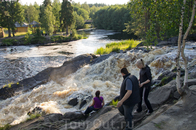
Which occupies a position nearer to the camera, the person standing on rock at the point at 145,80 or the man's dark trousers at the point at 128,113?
the man's dark trousers at the point at 128,113

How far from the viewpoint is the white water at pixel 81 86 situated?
8.40m

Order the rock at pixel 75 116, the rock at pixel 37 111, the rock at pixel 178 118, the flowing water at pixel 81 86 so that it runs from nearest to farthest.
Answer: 1. the rock at pixel 178 118
2. the rock at pixel 75 116
3. the rock at pixel 37 111
4. the flowing water at pixel 81 86

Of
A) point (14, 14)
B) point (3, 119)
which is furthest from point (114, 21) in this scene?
point (3, 119)

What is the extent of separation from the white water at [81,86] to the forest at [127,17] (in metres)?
2.74

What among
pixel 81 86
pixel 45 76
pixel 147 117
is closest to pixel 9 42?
pixel 45 76

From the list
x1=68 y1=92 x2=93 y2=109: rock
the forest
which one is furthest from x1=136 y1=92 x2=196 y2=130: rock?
x1=68 y1=92 x2=93 y2=109: rock

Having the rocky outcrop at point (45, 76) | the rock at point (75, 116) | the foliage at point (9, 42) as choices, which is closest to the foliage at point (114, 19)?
the foliage at point (9, 42)

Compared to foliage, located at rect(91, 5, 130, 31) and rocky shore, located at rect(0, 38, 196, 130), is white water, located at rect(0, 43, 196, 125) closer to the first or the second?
rocky shore, located at rect(0, 38, 196, 130)

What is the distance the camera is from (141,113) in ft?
16.1

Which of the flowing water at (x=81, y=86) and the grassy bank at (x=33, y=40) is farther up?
the grassy bank at (x=33, y=40)

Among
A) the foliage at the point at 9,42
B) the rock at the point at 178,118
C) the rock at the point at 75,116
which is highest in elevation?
the foliage at the point at 9,42

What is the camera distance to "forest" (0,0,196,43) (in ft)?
15.1

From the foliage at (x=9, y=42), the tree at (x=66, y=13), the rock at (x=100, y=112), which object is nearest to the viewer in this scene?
the rock at (x=100, y=112)

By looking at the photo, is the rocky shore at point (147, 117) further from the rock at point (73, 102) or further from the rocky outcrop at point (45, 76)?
the rocky outcrop at point (45, 76)
